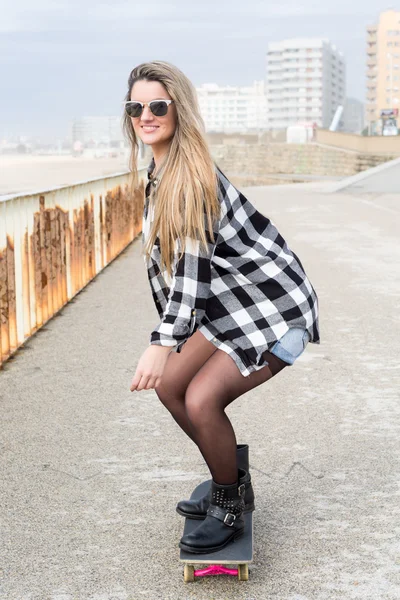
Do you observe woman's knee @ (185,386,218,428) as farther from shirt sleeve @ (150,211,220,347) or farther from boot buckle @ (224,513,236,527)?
boot buckle @ (224,513,236,527)

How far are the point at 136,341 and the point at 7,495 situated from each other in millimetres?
3188

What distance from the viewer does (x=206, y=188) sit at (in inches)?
113

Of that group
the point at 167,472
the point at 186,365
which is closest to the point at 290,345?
the point at 186,365

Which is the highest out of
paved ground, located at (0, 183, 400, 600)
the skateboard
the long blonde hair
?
the long blonde hair

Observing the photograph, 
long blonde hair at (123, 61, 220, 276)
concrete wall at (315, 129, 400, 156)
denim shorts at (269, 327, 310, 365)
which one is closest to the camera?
long blonde hair at (123, 61, 220, 276)

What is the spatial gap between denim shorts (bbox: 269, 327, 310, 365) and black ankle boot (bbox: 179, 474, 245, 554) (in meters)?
0.46

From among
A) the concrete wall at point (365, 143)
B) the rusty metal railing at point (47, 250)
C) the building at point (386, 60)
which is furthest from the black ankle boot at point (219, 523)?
the building at point (386, 60)

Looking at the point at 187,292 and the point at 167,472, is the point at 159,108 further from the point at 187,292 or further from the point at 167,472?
the point at 167,472

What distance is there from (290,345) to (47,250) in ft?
16.2

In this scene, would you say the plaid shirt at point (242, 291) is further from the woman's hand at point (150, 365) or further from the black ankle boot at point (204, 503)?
the black ankle boot at point (204, 503)

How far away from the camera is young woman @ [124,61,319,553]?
2.92 m

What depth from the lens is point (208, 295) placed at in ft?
9.96

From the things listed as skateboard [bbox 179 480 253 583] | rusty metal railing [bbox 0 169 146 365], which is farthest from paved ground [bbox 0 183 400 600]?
rusty metal railing [bbox 0 169 146 365]

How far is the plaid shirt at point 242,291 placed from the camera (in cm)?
297
